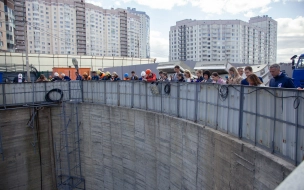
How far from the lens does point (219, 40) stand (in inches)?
3681

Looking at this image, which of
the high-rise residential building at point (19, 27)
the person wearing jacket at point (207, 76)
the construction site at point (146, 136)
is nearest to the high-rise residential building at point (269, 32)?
the high-rise residential building at point (19, 27)

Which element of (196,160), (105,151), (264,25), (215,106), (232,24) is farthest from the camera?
(264,25)

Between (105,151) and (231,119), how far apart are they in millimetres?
8806

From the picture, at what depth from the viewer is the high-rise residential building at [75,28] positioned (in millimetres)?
80938

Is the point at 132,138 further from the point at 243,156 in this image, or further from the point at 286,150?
the point at 286,150

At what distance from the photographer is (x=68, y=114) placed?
598 inches

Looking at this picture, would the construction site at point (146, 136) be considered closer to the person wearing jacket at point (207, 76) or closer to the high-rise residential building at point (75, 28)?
the person wearing jacket at point (207, 76)

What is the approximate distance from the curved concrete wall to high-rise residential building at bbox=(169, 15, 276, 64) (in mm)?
82888

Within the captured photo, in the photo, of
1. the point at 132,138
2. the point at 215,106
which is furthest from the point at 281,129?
the point at 132,138

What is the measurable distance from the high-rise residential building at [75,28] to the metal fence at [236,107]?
63563 mm

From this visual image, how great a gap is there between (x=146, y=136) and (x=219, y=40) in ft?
293

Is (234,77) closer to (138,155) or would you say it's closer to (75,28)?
(138,155)

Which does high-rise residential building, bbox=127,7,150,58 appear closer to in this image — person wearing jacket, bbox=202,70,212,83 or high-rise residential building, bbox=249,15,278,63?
high-rise residential building, bbox=249,15,278,63

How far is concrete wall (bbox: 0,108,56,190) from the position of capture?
46.0 feet
